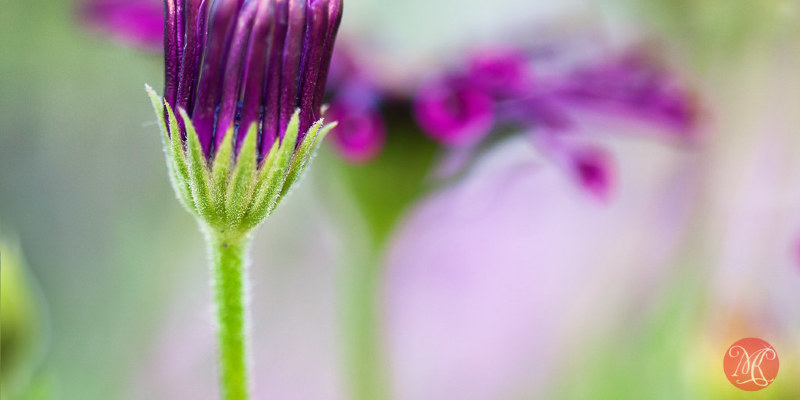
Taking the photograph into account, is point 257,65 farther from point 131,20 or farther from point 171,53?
point 131,20

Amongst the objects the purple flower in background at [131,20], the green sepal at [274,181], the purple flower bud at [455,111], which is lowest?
the green sepal at [274,181]

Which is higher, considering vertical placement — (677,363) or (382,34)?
(382,34)

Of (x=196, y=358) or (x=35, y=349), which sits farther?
(x=196, y=358)

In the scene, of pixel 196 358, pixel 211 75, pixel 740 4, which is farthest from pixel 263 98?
pixel 196 358

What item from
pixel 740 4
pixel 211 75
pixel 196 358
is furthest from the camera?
pixel 196 358

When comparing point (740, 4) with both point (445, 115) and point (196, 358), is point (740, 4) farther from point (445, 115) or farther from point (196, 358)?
point (196, 358)

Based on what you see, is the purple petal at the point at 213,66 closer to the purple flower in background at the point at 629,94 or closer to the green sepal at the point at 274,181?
the green sepal at the point at 274,181

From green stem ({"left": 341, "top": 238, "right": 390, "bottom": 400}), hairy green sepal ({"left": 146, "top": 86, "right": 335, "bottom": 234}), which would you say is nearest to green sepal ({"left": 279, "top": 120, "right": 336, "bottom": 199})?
hairy green sepal ({"left": 146, "top": 86, "right": 335, "bottom": 234})

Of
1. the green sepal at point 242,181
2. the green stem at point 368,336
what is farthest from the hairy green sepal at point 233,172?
the green stem at point 368,336
